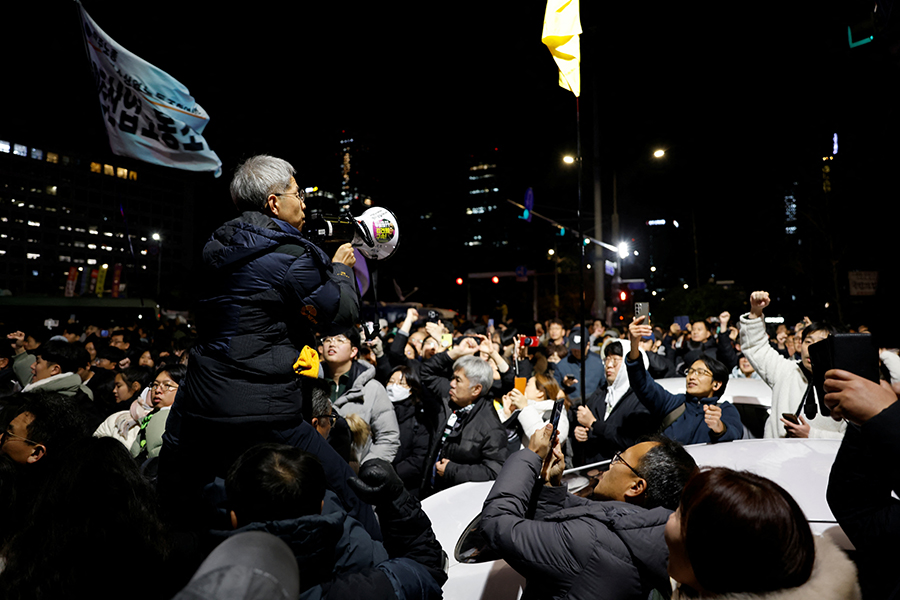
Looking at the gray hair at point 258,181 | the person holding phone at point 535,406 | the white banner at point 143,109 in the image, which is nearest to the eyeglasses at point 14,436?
the gray hair at point 258,181

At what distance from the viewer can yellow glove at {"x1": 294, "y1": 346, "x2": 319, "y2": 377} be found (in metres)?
2.75

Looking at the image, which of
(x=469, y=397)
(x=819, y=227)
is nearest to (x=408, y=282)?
(x=819, y=227)

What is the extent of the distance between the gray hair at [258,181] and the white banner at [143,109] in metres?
4.97

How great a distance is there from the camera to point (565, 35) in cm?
476

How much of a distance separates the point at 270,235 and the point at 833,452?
3.22 metres

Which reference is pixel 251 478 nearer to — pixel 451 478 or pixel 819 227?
pixel 451 478

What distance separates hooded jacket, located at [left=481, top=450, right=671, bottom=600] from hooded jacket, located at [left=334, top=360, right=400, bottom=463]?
88.2 inches

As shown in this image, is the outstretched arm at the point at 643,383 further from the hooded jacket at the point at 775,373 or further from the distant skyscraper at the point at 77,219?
the distant skyscraper at the point at 77,219

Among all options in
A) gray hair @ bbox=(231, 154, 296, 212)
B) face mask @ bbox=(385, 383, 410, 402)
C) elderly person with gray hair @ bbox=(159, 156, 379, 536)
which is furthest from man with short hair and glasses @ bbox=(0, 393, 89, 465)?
face mask @ bbox=(385, 383, 410, 402)

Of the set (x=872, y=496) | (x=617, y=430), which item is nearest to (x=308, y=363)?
(x=872, y=496)

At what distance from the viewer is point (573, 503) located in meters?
2.65

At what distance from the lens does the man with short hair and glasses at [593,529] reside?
1.95 meters

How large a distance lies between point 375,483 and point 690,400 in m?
3.50

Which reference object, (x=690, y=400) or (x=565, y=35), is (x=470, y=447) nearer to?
(x=690, y=400)
